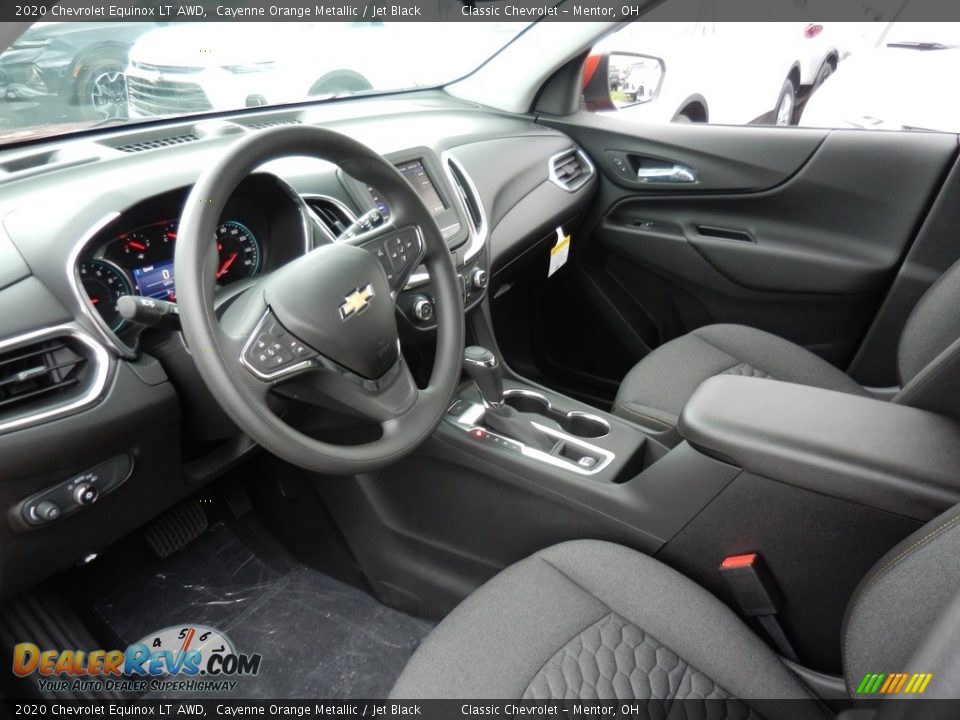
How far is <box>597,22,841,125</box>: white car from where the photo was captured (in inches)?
90.2

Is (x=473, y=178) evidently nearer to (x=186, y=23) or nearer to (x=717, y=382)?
(x=186, y=23)

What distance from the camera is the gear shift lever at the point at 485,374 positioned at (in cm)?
138

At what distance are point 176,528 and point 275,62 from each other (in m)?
1.25

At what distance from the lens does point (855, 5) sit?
2293mm

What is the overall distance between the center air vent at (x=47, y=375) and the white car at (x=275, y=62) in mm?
755

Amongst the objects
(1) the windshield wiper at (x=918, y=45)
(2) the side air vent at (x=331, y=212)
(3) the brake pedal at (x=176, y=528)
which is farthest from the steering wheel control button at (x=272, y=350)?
(1) the windshield wiper at (x=918, y=45)

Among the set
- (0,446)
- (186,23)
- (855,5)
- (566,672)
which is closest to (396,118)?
(186,23)

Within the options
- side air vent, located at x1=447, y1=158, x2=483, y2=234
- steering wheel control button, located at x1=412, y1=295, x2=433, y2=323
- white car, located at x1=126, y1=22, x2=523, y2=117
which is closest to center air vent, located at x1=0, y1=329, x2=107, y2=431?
steering wheel control button, located at x1=412, y1=295, x2=433, y2=323

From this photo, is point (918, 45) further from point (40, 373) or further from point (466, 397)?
point (40, 373)

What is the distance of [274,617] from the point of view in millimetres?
1621

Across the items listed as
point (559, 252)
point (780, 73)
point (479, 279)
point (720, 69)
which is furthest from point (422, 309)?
point (780, 73)

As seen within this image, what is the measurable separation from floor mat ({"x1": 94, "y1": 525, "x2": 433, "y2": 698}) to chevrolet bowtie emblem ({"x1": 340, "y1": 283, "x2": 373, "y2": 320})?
895 millimetres

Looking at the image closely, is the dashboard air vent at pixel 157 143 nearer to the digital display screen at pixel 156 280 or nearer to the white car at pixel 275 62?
the white car at pixel 275 62

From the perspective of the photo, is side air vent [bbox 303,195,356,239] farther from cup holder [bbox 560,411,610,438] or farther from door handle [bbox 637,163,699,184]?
door handle [bbox 637,163,699,184]
